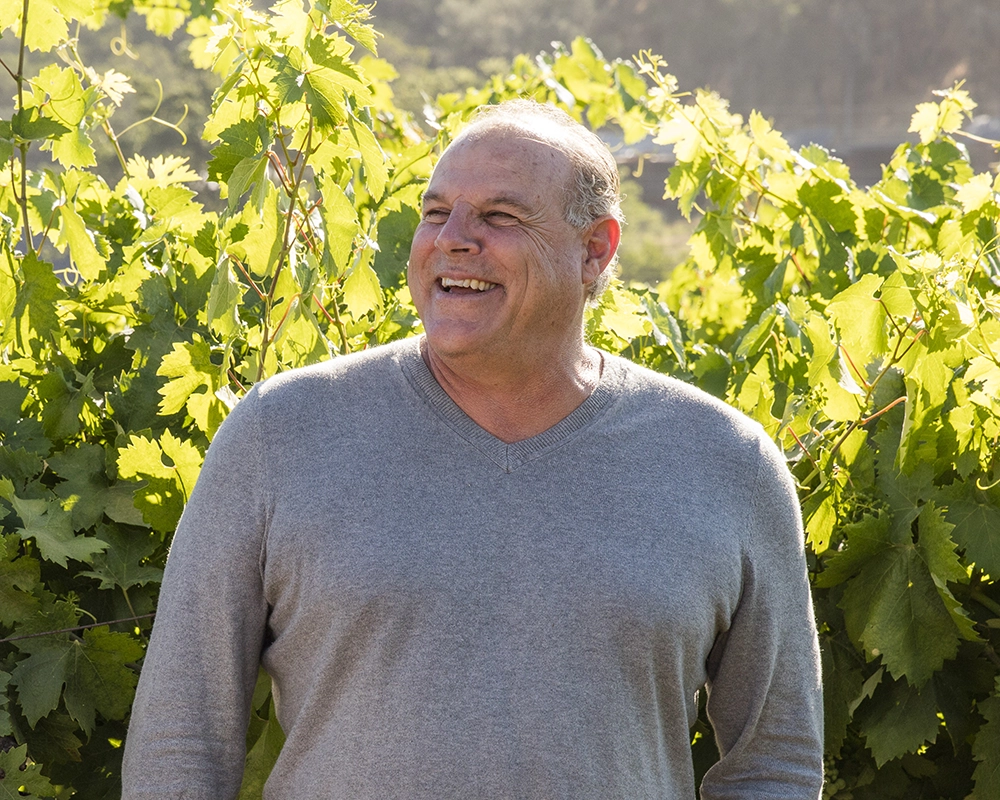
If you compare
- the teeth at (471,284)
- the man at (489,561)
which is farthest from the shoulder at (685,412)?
the teeth at (471,284)

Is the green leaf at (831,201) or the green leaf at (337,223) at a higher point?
the green leaf at (831,201)

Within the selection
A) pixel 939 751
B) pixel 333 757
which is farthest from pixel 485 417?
pixel 939 751

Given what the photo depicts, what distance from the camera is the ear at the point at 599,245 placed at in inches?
67.9

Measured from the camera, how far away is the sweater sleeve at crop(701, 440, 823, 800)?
5.50 feet

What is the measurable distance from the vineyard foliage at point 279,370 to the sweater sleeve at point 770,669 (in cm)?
23

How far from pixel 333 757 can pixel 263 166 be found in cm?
82

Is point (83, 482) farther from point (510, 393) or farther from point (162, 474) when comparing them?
point (510, 393)

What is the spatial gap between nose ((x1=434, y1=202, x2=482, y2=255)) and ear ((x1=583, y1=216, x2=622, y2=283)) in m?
0.19

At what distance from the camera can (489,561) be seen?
151cm

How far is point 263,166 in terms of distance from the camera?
1.78 metres

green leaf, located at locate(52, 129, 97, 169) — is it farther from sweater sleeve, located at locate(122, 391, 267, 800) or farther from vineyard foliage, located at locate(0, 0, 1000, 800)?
sweater sleeve, located at locate(122, 391, 267, 800)

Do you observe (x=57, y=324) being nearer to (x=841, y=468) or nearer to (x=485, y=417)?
(x=485, y=417)

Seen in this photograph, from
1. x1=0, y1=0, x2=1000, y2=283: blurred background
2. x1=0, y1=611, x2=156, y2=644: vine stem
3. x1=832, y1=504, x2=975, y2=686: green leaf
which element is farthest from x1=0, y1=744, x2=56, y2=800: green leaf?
x1=0, y1=0, x2=1000, y2=283: blurred background

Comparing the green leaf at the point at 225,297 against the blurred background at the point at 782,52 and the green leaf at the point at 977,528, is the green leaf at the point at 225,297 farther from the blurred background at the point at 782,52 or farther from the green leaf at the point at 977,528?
the blurred background at the point at 782,52
